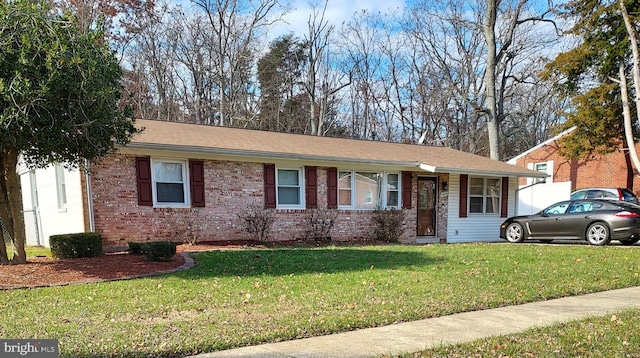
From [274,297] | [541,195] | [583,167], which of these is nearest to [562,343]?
[274,297]

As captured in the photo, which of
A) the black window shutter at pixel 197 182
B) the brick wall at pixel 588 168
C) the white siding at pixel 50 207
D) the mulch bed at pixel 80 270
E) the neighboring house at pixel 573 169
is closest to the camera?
the mulch bed at pixel 80 270

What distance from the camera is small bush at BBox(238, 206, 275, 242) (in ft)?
35.8

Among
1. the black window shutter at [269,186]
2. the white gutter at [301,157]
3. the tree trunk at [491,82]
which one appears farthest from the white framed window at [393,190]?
the tree trunk at [491,82]

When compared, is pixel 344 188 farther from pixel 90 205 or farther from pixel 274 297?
pixel 274 297

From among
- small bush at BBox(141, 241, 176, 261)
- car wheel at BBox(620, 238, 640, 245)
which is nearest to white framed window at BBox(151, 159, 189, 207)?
small bush at BBox(141, 241, 176, 261)

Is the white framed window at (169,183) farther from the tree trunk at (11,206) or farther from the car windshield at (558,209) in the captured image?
the car windshield at (558,209)

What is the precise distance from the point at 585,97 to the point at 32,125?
2069 cm

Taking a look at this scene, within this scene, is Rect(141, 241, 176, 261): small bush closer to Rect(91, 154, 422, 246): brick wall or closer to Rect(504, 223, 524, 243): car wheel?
Rect(91, 154, 422, 246): brick wall

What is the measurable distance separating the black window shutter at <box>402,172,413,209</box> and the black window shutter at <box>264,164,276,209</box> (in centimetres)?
472

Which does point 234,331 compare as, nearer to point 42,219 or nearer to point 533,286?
point 533,286

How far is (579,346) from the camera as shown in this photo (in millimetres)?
3402

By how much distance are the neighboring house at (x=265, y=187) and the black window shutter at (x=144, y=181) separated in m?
0.02

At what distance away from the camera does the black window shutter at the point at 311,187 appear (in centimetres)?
1184

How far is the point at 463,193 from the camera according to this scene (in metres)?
14.1
